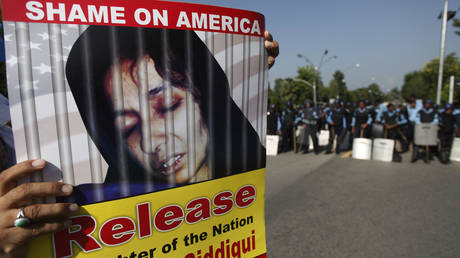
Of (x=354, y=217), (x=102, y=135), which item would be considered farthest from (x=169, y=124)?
(x=354, y=217)

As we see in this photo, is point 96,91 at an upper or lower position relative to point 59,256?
upper

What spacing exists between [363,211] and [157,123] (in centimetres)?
410

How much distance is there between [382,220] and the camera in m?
3.85

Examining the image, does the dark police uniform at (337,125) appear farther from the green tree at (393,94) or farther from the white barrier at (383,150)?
the green tree at (393,94)

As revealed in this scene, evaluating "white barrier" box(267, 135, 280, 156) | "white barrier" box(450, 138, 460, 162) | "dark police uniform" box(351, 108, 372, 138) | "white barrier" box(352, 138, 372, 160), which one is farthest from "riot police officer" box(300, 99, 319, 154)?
"white barrier" box(450, 138, 460, 162)

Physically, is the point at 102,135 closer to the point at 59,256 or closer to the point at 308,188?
the point at 59,256

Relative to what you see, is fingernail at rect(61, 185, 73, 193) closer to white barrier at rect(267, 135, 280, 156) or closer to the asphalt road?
the asphalt road

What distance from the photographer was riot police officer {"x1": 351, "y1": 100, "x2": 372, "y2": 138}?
29.7 feet

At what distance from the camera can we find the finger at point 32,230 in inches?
32.3

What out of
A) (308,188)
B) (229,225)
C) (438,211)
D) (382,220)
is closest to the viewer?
(229,225)

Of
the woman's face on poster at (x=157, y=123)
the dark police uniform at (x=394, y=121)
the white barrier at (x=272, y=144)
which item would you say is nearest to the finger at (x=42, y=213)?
the woman's face on poster at (x=157, y=123)

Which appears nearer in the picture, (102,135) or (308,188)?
(102,135)

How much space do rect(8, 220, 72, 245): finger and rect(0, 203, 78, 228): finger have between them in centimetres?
1

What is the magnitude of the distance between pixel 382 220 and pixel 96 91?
4.11 m
